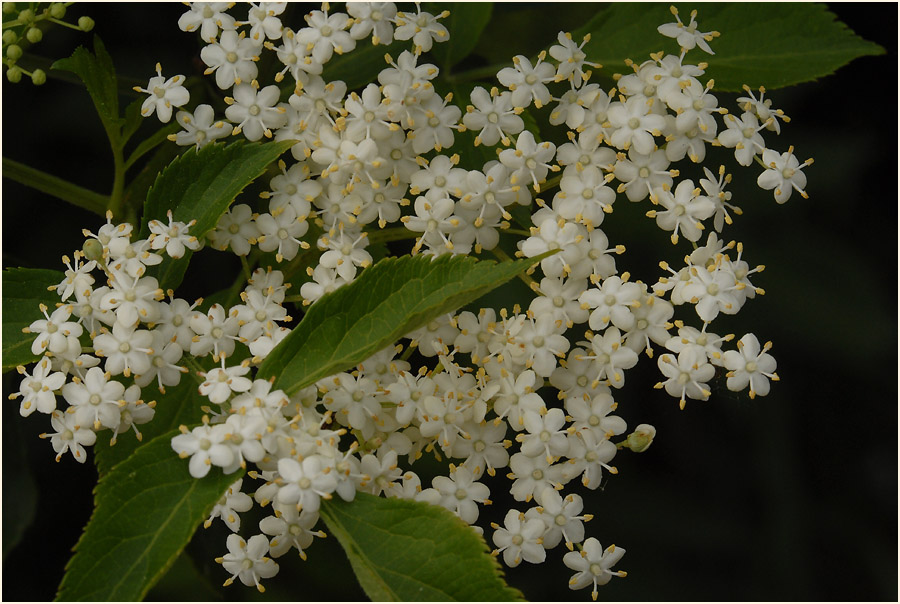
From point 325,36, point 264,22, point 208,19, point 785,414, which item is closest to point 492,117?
point 325,36

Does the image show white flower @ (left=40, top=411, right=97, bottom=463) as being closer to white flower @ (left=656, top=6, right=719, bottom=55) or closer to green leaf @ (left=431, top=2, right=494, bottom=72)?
green leaf @ (left=431, top=2, right=494, bottom=72)

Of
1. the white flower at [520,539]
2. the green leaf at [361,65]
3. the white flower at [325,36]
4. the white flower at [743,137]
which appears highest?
the green leaf at [361,65]

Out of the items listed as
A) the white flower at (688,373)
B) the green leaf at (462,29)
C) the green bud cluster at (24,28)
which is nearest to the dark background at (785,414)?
the green leaf at (462,29)

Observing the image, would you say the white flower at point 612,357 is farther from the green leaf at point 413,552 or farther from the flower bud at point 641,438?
the green leaf at point 413,552

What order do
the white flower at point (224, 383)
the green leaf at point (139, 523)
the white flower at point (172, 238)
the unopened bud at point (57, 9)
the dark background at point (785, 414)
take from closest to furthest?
the green leaf at point (139, 523), the white flower at point (224, 383), the white flower at point (172, 238), the unopened bud at point (57, 9), the dark background at point (785, 414)

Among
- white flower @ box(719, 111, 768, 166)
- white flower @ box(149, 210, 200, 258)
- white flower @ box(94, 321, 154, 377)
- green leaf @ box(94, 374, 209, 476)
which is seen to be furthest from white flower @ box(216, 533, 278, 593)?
white flower @ box(719, 111, 768, 166)

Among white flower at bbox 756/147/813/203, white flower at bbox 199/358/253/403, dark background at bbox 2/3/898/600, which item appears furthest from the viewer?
dark background at bbox 2/3/898/600
